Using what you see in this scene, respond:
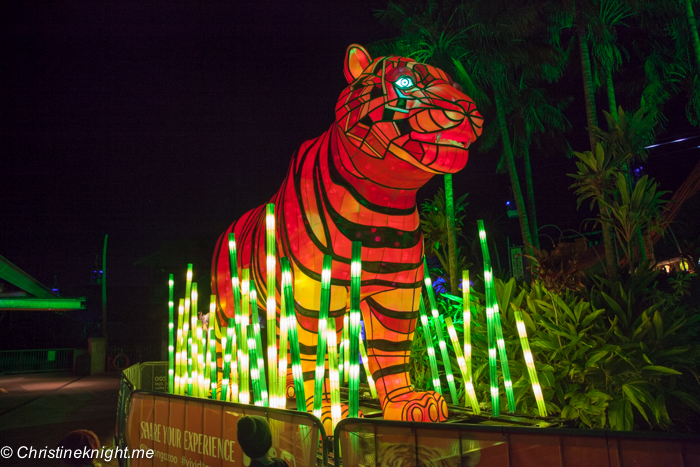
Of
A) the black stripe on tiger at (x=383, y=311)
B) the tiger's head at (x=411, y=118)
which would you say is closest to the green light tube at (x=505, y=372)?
the black stripe on tiger at (x=383, y=311)

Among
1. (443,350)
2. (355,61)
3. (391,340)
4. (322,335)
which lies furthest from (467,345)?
(355,61)

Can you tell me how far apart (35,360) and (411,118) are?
1896 centimetres

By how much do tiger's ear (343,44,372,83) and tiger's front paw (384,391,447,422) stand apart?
2778mm

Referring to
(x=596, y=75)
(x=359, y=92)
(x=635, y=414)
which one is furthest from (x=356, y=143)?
(x=596, y=75)

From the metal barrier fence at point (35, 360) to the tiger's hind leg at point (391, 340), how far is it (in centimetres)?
1734

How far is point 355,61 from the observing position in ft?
15.2

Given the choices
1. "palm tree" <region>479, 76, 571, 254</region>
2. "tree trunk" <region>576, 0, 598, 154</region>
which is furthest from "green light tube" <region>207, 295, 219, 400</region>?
"palm tree" <region>479, 76, 571, 254</region>

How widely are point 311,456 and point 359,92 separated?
2763 mm

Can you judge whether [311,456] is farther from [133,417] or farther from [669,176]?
[669,176]

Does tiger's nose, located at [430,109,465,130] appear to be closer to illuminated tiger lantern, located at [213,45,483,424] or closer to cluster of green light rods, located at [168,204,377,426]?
illuminated tiger lantern, located at [213,45,483,424]

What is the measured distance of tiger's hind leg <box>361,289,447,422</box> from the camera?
14.6 feet

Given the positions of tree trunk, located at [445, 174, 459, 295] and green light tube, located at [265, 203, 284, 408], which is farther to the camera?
tree trunk, located at [445, 174, 459, 295]

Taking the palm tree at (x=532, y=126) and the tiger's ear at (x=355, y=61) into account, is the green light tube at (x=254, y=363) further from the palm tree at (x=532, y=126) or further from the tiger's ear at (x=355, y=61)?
the palm tree at (x=532, y=126)

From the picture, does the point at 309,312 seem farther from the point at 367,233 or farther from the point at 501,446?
the point at 501,446
